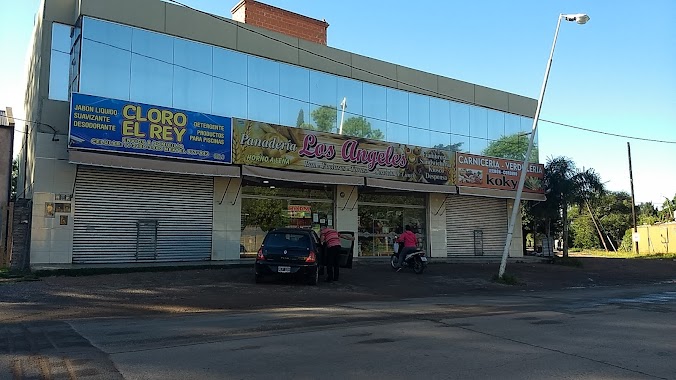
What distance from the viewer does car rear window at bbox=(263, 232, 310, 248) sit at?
14.8 m

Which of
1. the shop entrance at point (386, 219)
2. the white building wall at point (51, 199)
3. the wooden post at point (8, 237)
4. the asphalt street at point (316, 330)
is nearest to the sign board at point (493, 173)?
the shop entrance at point (386, 219)

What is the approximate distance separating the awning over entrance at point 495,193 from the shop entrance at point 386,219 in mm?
2070

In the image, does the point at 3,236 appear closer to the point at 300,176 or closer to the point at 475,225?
the point at 300,176

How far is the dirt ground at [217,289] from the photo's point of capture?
11.4m

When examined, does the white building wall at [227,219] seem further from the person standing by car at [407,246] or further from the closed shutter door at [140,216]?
the person standing by car at [407,246]

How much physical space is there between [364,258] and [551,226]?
1491 centimetres

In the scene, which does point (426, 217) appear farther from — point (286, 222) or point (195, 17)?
point (195, 17)

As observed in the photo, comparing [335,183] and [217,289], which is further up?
[335,183]

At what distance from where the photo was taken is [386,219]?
24.8 metres

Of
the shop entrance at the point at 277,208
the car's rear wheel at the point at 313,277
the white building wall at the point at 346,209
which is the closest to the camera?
the car's rear wheel at the point at 313,277

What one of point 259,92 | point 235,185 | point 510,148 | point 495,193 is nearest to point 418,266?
point 235,185

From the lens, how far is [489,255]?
92.3 ft

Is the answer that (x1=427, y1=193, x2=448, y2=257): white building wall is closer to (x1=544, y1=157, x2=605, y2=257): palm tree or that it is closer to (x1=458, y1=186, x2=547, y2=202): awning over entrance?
(x1=458, y1=186, x2=547, y2=202): awning over entrance

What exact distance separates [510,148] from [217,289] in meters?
20.0
